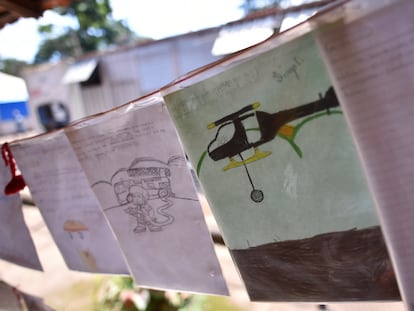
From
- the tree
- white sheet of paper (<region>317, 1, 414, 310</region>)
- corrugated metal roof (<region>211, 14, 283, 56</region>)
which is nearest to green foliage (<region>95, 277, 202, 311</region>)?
white sheet of paper (<region>317, 1, 414, 310</region>)

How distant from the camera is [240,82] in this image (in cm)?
65

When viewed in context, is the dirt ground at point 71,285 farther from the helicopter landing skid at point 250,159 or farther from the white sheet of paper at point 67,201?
the helicopter landing skid at point 250,159

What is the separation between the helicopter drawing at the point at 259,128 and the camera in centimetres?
61

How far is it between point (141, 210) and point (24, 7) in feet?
2.89

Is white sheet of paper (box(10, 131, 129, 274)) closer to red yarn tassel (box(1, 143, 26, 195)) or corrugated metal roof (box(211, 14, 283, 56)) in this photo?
red yarn tassel (box(1, 143, 26, 195))

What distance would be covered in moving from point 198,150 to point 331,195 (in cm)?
33

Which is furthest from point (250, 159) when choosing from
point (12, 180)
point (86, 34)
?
point (86, 34)

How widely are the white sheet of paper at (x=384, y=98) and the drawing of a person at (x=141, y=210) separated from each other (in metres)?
0.61

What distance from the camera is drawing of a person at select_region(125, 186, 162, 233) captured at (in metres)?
0.92

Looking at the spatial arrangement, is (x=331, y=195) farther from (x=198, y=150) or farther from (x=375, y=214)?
(x=198, y=150)

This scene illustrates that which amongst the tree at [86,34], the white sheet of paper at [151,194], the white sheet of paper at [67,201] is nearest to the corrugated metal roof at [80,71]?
the tree at [86,34]

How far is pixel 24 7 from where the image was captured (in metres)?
1.10

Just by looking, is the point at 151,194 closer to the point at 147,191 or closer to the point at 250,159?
the point at 147,191

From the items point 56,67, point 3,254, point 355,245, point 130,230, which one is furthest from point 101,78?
point 355,245
